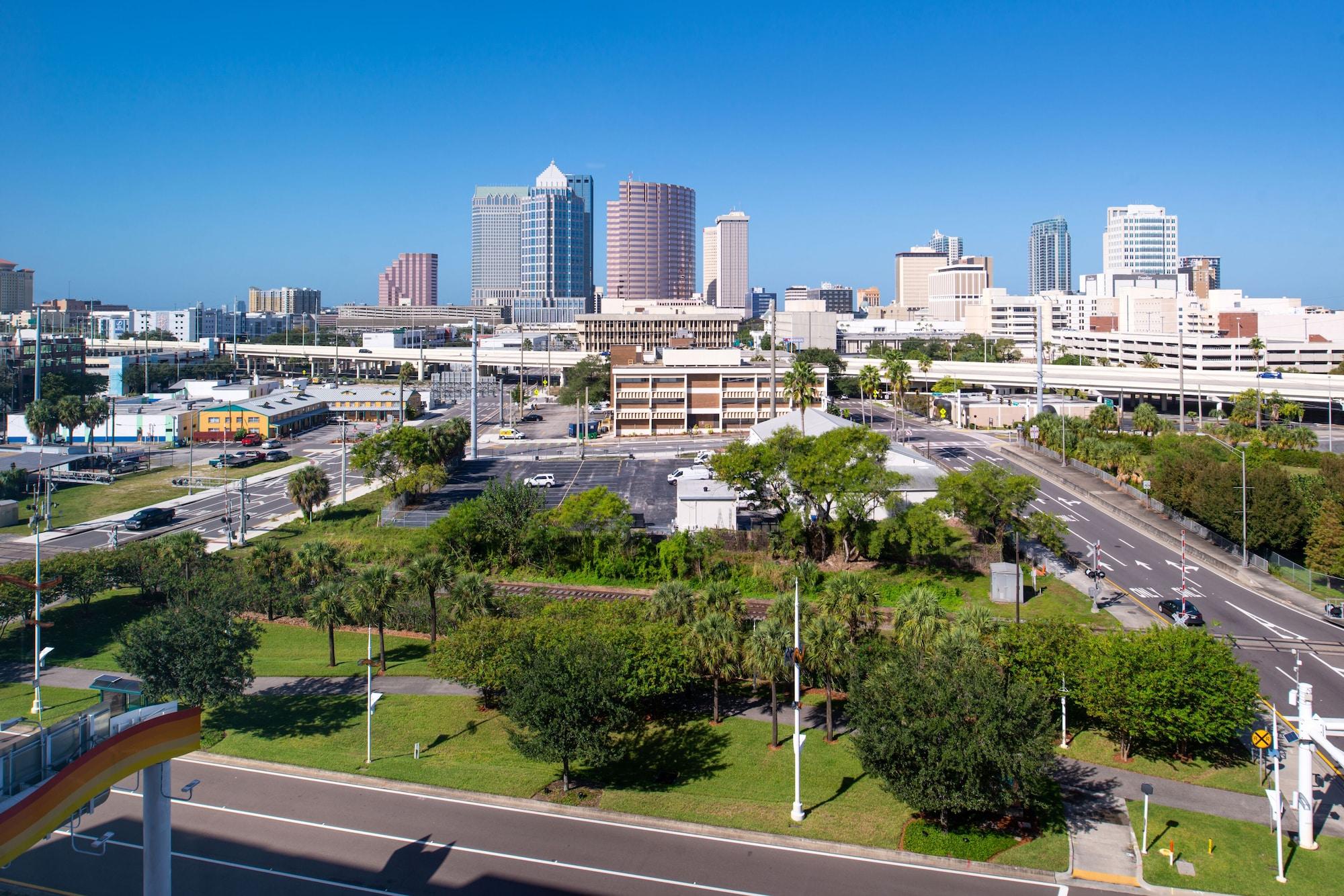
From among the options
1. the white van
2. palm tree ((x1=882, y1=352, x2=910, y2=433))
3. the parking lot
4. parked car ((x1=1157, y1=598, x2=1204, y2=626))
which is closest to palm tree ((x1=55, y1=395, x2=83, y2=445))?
the parking lot

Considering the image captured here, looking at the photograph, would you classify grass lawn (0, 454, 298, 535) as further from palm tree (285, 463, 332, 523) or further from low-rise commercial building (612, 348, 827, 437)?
low-rise commercial building (612, 348, 827, 437)

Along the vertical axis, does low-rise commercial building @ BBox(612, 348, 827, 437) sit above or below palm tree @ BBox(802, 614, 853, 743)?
above

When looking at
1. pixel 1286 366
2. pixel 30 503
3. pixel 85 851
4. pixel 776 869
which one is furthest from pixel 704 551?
pixel 1286 366

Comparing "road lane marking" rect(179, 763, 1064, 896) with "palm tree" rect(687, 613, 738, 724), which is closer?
"road lane marking" rect(179, 763, 1064, 896)

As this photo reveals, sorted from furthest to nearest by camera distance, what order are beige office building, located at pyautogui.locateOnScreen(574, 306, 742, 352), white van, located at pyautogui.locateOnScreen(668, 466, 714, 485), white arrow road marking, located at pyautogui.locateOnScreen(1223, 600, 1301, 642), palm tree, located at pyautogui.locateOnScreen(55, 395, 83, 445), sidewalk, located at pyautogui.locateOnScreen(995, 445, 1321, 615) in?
beige office building, located at pyautogui.locateOnScreen(574, 306, 742, 352)
palm tree, located at pyautogui.locateOnScreen(55, 395, 83, 445)
white van, located at pyautogui.locateOnScreen(668, 466, 714, 485)
sidewalk, located at pyautogui.locateOnScreen(995, 445, 1321, 615)
white arrow road marking, located at pyautogui.locateOnScreen(1223, 600, 1301, 642)

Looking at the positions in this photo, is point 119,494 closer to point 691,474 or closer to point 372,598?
point 691,474

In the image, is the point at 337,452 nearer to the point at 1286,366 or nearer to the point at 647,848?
the point at 647,848

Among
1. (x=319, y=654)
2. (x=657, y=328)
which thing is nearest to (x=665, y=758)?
(x=319, y=654)
